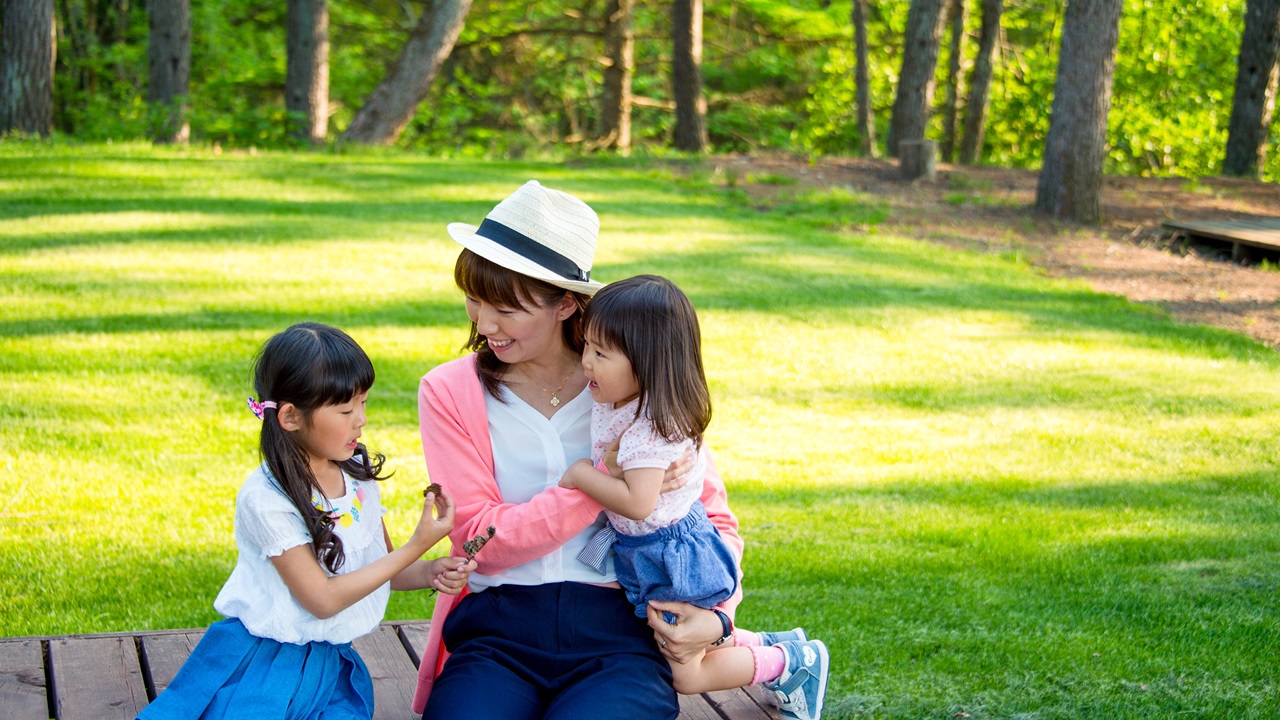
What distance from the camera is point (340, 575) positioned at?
98.3 inches

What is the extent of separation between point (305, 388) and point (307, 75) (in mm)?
14100

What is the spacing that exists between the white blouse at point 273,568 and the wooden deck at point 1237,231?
33.8 feet

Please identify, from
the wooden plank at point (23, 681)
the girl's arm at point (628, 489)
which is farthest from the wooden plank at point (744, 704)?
the wooden plank at point (23, 681)

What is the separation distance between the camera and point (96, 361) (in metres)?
6.98

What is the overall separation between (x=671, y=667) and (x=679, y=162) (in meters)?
12.8

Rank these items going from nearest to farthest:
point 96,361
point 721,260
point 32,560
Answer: point 32,560 < point 96,361 < point 721,260

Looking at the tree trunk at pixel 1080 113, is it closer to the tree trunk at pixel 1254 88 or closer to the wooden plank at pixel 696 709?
the tree trunk at pixel 1254 88

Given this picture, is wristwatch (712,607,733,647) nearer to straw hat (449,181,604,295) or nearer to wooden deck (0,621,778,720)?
wooden deck (0,621,778,720)

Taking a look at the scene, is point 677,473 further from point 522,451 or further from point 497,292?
point 497,292

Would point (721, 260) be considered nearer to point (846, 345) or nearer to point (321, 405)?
point (846, 345)

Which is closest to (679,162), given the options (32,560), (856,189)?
(856,189)

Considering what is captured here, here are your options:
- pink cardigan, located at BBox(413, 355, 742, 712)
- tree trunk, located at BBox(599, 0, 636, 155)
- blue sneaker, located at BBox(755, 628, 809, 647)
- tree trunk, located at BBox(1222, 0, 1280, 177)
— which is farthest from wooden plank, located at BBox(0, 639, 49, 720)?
tree trunk, located at BBox(1222, 0, 1280, 177)

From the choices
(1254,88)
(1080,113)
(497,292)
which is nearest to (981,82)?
(1254,88)

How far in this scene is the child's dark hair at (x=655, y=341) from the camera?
2.53m
